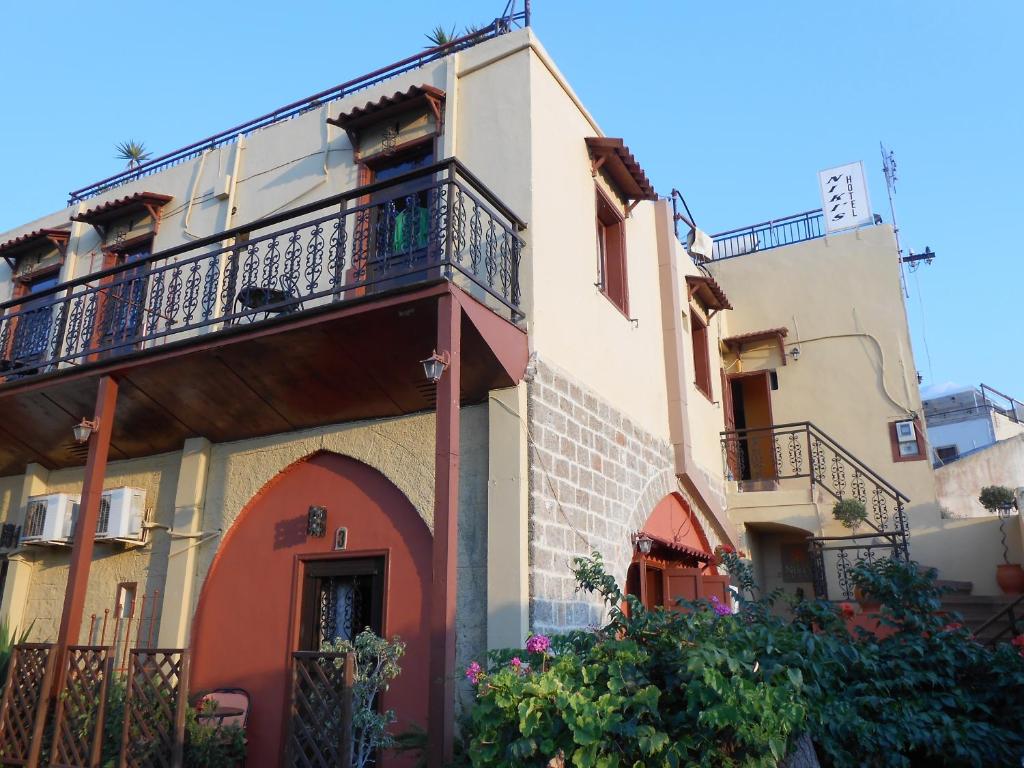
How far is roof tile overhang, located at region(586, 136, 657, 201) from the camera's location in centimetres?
862

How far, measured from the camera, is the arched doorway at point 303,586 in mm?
6672

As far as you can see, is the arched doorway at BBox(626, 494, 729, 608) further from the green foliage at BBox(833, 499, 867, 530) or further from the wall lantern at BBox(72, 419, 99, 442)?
the wall lantern at BBox(72, 419, 99, 442)

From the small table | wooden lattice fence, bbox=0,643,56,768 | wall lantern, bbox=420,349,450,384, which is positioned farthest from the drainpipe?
wooden lattice fence, bbox=0,643,56,768

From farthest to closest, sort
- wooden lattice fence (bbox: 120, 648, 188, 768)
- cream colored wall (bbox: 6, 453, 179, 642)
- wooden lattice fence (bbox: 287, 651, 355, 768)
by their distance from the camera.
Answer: cream colored wall (bbox: 6, 453, 179, 642), wooden lattice fence (bbox: 120, 648, 188, 768), wooden lattice fence (bbox: 287, 651, 355, 768)

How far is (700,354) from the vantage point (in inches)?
479

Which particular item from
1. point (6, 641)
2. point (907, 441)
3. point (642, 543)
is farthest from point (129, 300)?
point (907, 441)

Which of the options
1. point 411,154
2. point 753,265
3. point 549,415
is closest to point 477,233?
point 549,415

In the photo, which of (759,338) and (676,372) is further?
(759,338)

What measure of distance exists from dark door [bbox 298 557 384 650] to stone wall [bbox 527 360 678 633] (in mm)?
1521

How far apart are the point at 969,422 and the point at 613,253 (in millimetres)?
16576

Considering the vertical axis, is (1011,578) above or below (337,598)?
above

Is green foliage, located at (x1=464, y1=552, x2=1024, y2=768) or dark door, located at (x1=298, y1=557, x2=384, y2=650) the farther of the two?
dark door, located at (x1=298, y1=557, x2=384, y2=650)

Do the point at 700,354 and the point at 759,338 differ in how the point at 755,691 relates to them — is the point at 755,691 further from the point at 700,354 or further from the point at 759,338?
the point at 759,338

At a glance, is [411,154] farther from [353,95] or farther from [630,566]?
[630,566]
